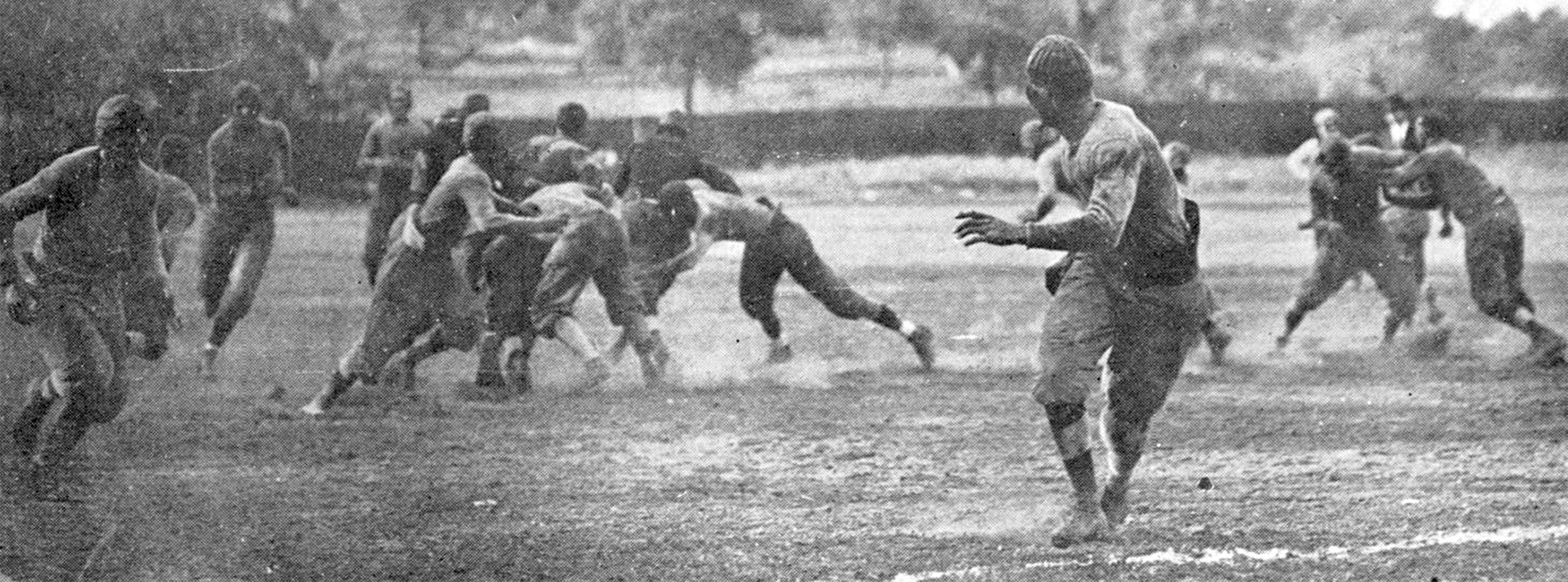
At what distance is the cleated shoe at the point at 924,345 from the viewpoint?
9031 mm

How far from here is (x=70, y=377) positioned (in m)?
8.23

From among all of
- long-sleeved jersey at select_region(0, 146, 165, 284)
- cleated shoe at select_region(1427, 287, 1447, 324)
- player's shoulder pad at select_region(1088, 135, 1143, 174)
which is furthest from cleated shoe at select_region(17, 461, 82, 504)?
cleated shoe at select_region(1427, 287, 1447, 324)

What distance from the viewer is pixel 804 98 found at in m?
8.63

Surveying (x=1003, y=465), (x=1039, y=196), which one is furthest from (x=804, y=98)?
(x=1003, y=465)

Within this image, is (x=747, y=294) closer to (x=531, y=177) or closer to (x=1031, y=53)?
(x=531, y=177)

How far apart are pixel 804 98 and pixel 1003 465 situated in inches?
64.0

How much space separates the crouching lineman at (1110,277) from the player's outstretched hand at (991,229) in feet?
0.64

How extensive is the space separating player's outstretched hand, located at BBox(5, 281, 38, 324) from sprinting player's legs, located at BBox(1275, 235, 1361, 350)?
528cm

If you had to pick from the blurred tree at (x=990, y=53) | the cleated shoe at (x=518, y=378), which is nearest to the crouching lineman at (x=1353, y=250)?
the blurred tree at (x=990, y=53)

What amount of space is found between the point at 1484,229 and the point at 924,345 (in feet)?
7.89

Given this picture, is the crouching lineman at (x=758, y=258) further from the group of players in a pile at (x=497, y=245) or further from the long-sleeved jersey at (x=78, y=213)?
the long-sleeved jersey at (x=78, y=213)

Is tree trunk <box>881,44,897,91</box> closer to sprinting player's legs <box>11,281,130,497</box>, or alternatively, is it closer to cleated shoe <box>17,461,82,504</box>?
sprinting player's legs <box>11,281,130,497</box>

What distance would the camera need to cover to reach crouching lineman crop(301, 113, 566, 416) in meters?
8.96

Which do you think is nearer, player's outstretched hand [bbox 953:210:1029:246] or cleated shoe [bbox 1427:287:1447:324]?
player's outstretched hand [bbox 953:210:1029:246]
